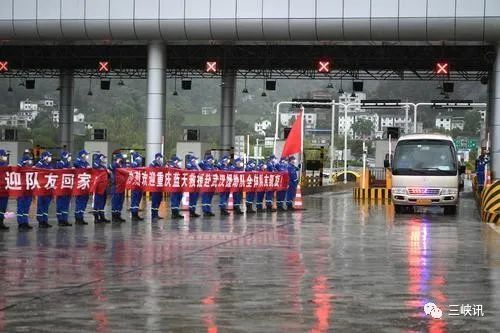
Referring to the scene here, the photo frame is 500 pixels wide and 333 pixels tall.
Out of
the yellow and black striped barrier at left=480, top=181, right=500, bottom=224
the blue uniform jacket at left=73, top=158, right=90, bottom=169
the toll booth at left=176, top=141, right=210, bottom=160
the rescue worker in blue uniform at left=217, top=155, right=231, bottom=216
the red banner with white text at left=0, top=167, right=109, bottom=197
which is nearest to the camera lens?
the red banner with white text at left=0, top=167, right=109, bottom=197

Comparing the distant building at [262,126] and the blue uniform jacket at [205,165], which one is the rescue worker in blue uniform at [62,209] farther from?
the distant building at [262,126]

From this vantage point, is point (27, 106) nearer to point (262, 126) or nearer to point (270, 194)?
Answer: point (262, 126)

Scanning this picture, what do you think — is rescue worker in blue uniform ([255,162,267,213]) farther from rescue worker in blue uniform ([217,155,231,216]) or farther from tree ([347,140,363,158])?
tree ([347,140,363,158])

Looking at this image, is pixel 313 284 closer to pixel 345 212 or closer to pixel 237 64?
pixel 345 212

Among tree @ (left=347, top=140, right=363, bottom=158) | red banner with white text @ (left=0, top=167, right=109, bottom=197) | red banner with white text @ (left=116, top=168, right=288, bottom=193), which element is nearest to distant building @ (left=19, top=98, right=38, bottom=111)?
tree @ (left=347, top=140, right=363, bottom=158)

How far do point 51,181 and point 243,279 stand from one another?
975 cm

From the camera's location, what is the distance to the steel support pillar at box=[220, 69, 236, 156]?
56.0 metres

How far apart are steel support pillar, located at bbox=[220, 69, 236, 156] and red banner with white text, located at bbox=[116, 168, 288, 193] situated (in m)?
25.7

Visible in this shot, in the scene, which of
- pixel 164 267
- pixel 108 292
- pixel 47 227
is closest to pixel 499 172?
pixel 47 227

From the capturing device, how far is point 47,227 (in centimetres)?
2048

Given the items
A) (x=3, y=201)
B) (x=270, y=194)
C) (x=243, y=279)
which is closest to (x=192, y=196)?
(x=270, y=194)

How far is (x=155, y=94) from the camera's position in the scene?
1559 inches

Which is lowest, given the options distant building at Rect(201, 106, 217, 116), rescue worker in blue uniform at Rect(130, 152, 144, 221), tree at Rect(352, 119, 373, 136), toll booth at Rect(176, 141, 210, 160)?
rescue worker in blue uniform at Rect(130, 152, 144, 221)

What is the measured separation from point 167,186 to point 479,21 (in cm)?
1623
